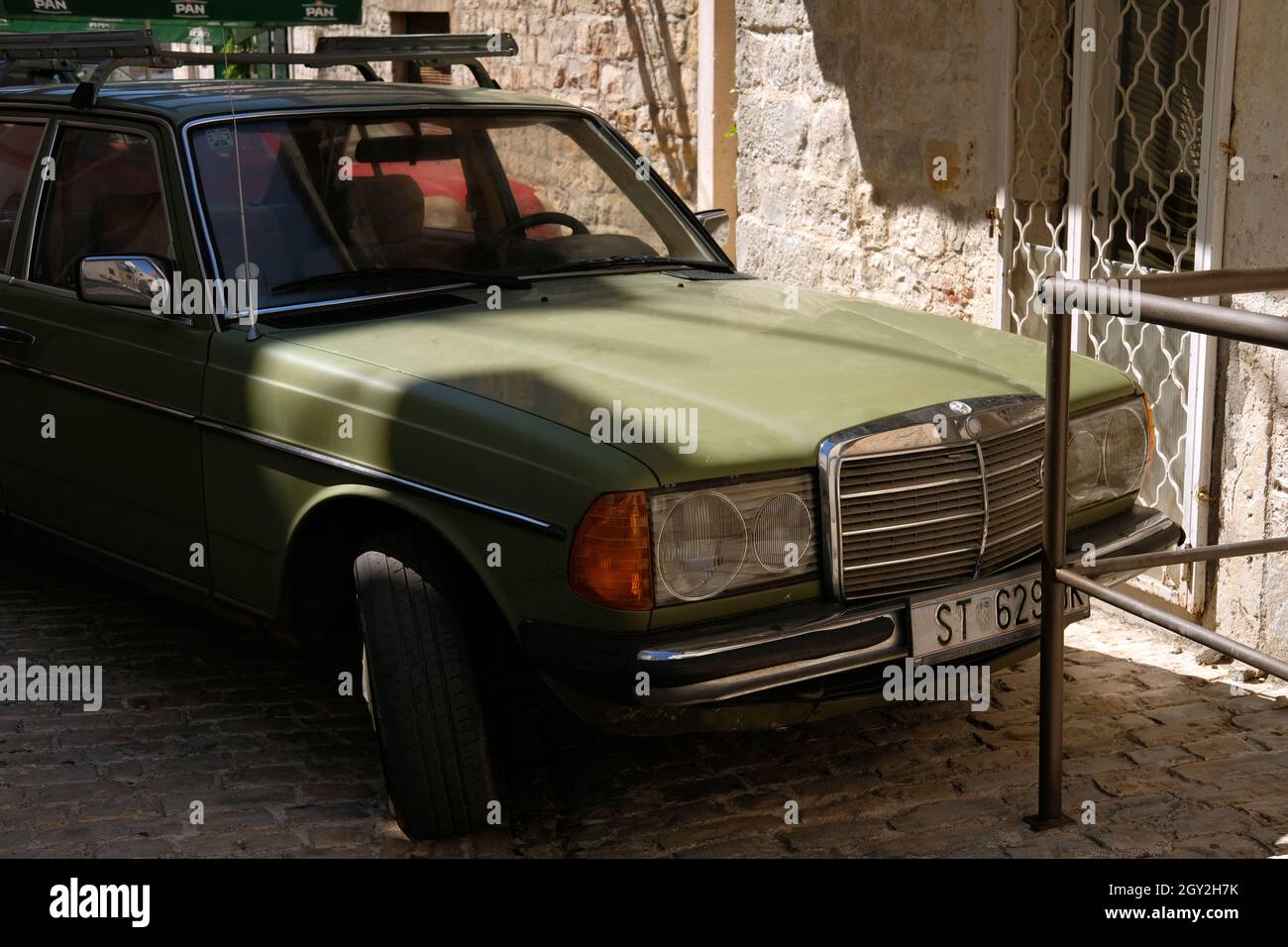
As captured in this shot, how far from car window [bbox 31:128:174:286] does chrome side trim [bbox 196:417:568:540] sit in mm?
690

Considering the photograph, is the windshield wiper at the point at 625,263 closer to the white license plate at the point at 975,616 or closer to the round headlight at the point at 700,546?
the round headlight at the point at 700,546

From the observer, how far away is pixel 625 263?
501 cm

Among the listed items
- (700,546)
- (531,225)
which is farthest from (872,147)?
(700,546)

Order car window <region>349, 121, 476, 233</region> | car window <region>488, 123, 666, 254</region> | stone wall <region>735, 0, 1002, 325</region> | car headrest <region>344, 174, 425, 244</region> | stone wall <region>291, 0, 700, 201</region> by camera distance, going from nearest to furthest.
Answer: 1. car headrest <region>344, 174, 425, 244</region>
2. car window <region>349, 121, 476, 233</region>
3. car window <region>488, 123, 666, 254</region>
4. stone wall <region>735, 0, 1002, 325</region>
5. stone wall <region>291, 0, 700, 201</region>

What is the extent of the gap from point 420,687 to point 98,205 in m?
2.19

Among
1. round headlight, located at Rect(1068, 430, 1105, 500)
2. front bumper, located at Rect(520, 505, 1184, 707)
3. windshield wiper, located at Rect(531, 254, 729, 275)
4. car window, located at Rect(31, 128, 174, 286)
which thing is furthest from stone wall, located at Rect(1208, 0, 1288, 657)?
Answer: car window, located at Rect(31, 128, 174, 286)

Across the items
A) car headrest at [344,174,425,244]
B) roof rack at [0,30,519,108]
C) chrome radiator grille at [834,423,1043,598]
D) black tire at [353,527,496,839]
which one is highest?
roof rack at [0,30,519,108]

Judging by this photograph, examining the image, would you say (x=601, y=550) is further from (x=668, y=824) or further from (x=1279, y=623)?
(x=1279, y=623)

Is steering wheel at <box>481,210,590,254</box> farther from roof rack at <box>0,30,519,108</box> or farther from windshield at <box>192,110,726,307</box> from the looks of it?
roof rack at <box>0,30,519,108</box>

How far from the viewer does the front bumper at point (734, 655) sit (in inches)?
133

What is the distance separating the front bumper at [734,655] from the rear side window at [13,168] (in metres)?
2.86

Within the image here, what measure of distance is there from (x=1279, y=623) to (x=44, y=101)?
4379 millimetres

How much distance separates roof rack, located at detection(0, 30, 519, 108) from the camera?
17.2ft

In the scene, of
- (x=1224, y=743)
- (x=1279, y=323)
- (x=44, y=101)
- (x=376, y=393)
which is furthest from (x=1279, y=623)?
(x=44, y=101)
